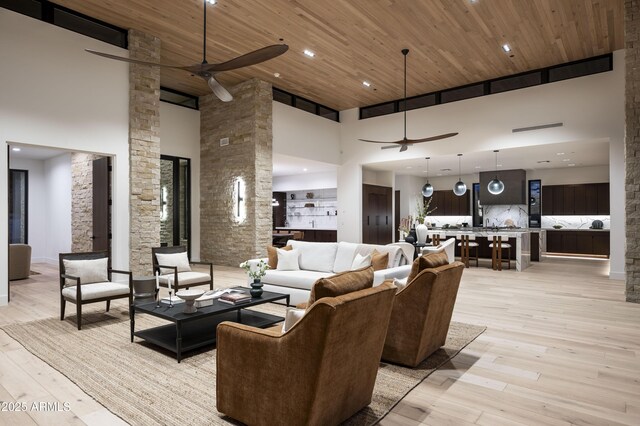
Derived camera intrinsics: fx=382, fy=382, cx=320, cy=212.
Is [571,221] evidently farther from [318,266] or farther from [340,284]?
[340,284]

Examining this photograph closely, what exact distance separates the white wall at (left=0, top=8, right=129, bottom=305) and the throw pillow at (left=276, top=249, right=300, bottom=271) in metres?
2.90

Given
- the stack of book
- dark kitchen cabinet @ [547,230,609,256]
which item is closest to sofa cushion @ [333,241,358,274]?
the stack of book

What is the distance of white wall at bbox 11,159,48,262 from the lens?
10.4 m

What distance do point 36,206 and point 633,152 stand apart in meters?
13.4

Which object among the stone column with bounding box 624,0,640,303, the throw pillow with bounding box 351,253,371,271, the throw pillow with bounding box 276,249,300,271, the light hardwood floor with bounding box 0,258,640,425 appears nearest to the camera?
the light hardwood floor with bounding box 0,258,640,425

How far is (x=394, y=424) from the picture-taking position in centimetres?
234

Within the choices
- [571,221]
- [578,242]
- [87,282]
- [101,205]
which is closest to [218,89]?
[87,282]

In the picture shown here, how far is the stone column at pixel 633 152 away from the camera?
5559mm

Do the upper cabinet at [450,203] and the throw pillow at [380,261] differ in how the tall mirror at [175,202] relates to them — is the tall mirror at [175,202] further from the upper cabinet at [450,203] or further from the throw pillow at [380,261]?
the upper cabinet at [450,203]

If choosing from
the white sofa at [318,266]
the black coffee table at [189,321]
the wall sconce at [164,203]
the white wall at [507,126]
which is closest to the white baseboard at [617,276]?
the white wall at [507,126]

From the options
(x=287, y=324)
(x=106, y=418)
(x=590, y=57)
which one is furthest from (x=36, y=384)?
(x=590, y=57)

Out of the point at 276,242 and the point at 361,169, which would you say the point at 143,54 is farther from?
the point at 276,242

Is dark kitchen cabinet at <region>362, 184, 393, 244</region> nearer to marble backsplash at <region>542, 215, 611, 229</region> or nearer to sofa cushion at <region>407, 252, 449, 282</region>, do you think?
marble backsplash at <region>542, 215, 611, 229</region>

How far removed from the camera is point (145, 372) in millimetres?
3066
